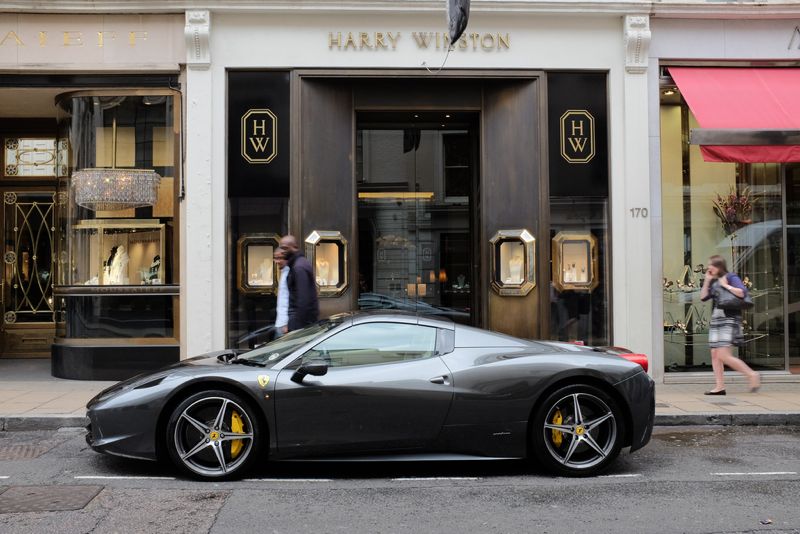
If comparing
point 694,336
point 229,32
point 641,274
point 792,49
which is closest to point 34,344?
point 229,32

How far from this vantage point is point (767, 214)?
10984 mm

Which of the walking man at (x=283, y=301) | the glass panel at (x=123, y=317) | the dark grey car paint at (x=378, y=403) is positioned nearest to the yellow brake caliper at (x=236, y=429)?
the dark grey car paint at (x=378, y=403)

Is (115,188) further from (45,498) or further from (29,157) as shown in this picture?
(45,498)

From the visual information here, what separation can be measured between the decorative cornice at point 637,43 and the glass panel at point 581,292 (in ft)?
6.30

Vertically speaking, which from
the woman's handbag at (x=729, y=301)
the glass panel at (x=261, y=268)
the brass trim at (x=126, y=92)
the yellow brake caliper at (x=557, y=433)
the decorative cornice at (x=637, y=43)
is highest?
the decorative cornice at (x=637, y=43)

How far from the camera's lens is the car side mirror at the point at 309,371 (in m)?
5.37

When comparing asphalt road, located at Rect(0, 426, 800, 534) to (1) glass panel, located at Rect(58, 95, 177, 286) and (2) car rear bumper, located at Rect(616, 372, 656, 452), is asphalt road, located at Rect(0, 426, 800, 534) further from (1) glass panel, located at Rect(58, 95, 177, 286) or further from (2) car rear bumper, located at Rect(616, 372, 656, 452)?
(1) glass panel, located at Rect(58, 95, 177, 286)

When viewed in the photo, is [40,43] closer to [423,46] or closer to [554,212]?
[423,46]

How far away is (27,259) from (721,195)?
37.1ft

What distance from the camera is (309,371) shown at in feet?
17.6

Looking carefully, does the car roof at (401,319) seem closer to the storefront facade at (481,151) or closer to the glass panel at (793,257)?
the storefront facade at (481,151)

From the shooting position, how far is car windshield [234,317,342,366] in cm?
574

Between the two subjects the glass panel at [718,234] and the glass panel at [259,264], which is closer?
the glass panel at [259,264]

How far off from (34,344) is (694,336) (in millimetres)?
10707
